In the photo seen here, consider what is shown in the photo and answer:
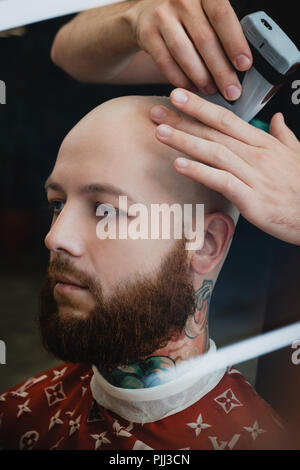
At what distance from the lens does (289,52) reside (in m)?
0.75

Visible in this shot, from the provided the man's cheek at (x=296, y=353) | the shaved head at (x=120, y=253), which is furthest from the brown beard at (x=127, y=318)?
the man's cheek at (x=296, y=353)

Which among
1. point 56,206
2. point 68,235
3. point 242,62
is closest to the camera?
point 242,62

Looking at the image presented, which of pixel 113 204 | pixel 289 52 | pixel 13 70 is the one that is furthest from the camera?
pixel 13 70

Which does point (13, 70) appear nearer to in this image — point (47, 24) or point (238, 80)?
point (47, 24)

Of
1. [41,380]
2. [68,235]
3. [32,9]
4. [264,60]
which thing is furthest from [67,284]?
[32,9]

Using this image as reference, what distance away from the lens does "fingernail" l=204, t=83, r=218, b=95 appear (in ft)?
2.70

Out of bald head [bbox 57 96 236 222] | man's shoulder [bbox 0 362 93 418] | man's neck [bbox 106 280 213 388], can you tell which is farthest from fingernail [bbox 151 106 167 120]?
man's shoulder [bbox 0 362 93 418]

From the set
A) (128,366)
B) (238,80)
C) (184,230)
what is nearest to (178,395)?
(128,366)

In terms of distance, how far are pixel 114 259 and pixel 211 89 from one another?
390 millimetres

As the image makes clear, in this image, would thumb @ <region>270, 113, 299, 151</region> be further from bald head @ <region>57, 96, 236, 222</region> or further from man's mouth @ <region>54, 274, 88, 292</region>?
man's mouth @ <region>54, 274, 88, 292</region>

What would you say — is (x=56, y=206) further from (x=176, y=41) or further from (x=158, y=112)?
(x=176, y=41)

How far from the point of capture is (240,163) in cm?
77

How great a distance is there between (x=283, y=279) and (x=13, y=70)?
0.86m
